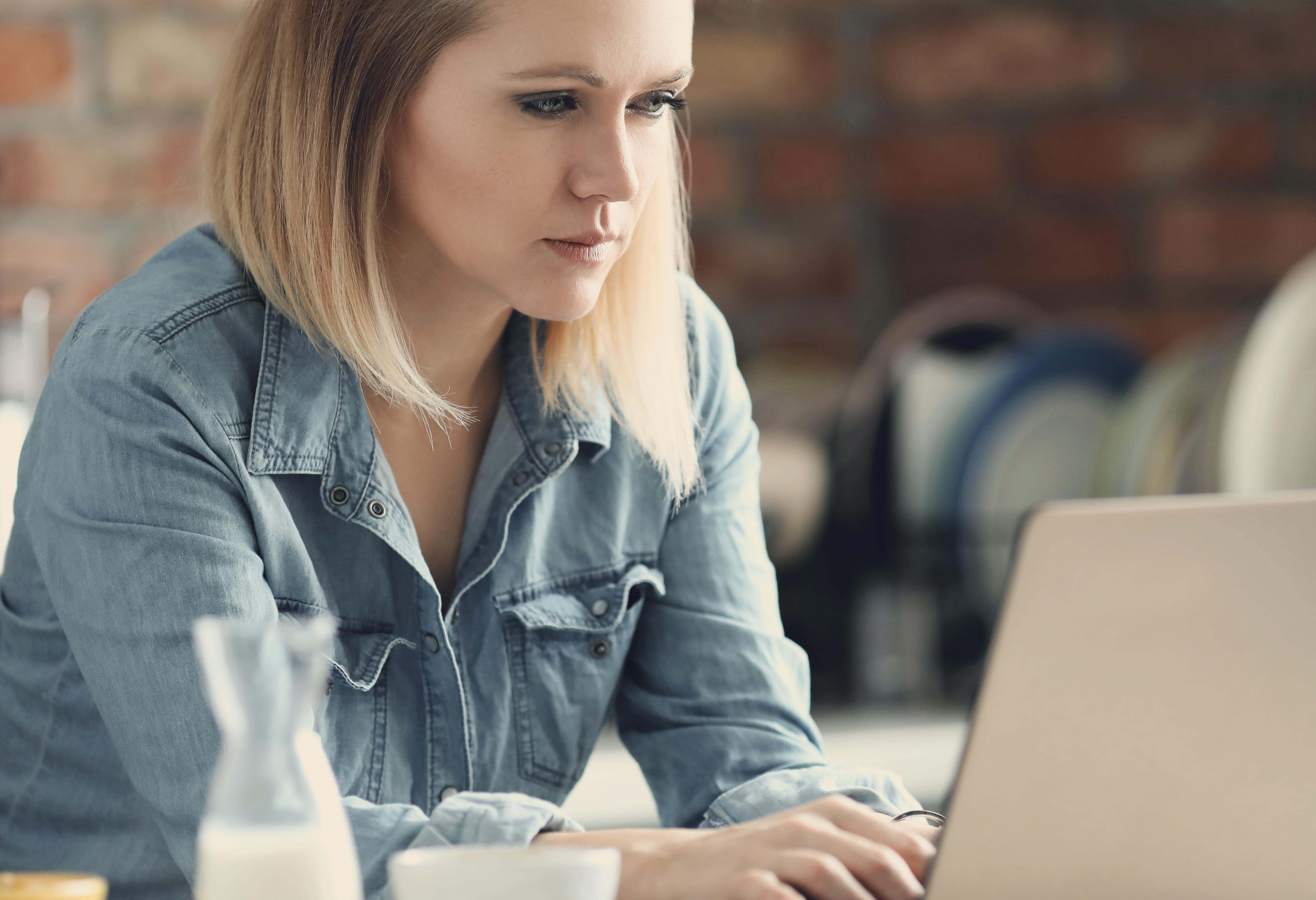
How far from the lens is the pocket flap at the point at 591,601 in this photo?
0.99 m

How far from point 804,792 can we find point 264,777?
0.48 metres

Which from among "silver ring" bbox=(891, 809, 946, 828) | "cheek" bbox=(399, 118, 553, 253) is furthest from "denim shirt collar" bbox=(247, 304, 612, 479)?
"silver ring" bbox=(891, 809, 946, 828)

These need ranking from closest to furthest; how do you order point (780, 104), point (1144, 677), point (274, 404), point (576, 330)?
point (1144, 677)
point (274, 404)
point (576, 330)
point (780, 104)

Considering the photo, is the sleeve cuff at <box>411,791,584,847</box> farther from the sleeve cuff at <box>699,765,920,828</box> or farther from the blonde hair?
the blonde hair

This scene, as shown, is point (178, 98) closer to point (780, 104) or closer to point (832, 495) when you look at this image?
point (780, 104)

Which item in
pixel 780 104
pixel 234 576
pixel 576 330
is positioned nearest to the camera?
pixel 234 576

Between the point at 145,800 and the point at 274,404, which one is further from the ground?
the point at 274,404

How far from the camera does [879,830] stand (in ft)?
2.14

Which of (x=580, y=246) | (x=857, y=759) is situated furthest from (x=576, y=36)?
(x=857, y=759)

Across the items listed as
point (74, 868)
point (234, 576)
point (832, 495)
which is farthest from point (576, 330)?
point (832, 495)

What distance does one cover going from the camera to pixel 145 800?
0.90m

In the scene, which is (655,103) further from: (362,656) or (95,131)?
(95,131)

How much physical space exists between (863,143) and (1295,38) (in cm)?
57

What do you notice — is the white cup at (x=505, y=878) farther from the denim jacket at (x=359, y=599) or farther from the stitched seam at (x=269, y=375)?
the stitched seam at (x=269, y=375)
